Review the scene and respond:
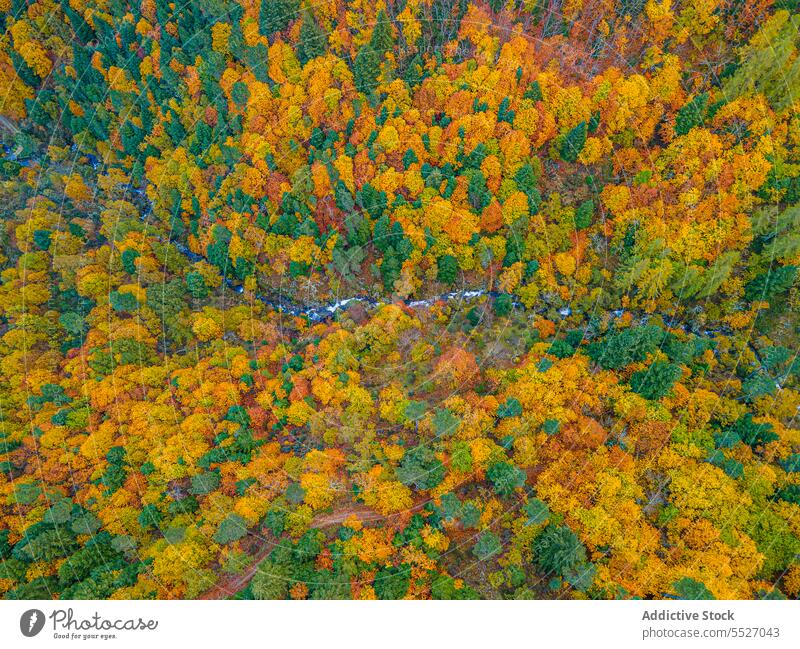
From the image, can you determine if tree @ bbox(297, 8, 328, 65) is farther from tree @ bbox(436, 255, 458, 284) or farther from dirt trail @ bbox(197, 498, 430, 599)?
dirt trail @ bbox(197, 498, 430, 599)

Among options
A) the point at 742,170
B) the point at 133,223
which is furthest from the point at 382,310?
the point at 742,170

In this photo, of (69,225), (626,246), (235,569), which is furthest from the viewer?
(69,225)

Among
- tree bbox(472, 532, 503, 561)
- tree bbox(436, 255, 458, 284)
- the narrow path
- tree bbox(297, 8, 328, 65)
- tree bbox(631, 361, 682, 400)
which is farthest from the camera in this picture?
tree bbox(297, 8, 328, 65)

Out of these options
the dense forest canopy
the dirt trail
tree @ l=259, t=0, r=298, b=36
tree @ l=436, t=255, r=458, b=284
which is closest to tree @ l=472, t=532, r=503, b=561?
the dense forest canopy

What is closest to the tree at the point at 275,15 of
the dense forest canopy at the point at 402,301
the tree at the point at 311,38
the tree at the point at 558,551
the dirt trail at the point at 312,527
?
the dense forest canopy at the point at 402,301

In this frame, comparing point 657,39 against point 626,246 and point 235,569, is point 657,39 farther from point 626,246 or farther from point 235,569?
point 235,569

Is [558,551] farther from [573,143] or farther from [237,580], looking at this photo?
[573,143]

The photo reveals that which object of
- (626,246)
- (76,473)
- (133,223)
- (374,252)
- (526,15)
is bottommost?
(76,473)
